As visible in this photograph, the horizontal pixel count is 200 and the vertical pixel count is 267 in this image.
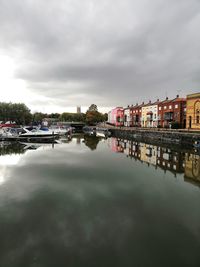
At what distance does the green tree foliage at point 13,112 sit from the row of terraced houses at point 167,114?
155ft

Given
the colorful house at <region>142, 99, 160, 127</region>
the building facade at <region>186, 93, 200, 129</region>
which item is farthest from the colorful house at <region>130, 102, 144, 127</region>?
the building facade at <region>186, 93, 200, 129</region>

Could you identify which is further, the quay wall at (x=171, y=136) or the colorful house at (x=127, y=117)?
the colorful house at (x=127, y=117)

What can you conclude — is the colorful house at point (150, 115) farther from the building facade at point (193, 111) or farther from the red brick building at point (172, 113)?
the building facade at point (193, 111)

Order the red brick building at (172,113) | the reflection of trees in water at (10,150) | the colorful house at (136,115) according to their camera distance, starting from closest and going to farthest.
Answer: the reflection of trees in water at (10,150), the red brick building at (172,113), the colorful house at (136,115)

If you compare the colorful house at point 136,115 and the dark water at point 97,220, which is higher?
the colorful house at point 136,115

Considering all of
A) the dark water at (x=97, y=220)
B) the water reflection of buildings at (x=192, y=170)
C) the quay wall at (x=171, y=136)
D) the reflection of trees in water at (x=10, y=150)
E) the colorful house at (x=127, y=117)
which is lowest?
the water reflection of buildings at (x=192, y=170)

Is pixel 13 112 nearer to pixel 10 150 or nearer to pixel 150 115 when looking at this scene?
pixel 150 115

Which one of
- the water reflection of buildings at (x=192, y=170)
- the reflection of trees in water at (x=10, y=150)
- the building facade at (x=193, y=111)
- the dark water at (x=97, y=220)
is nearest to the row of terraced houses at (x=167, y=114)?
the building facade at (x=193, y=111)

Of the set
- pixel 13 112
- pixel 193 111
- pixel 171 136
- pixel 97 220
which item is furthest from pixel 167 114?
pixel 13 112

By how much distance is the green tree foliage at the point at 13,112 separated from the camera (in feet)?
295

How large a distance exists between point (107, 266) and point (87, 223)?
288 centimetres

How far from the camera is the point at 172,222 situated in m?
9.74

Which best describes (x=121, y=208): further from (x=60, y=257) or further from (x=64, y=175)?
(x=64, y=175)

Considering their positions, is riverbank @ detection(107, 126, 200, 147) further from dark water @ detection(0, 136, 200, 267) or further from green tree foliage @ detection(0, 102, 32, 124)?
green tree foliage @ detection(0, 102, 32, 124)
